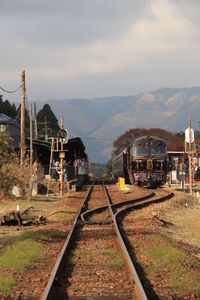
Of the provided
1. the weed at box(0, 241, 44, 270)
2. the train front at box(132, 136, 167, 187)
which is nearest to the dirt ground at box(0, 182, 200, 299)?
the weed at box(0, 241, 44, 270)

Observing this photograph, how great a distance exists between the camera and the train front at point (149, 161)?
31.7m

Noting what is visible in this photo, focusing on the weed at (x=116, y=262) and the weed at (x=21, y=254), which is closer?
the weed at (x=116, y=262)

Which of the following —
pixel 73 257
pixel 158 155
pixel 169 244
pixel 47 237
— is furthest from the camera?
pixel 158 155

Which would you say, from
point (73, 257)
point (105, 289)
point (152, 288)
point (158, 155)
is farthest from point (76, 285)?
point (158, 155)

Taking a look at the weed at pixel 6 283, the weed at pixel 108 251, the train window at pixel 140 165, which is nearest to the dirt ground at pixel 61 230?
the weed at pixel 6 283

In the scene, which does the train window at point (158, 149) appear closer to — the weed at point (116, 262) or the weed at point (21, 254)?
the weed at point (21, 254)

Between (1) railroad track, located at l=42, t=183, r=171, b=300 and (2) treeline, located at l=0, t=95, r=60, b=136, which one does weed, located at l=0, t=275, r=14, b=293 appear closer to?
(1) railroad track, located at l=42, t=183, r=171, b=300

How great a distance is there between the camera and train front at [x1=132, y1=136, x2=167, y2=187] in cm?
3173

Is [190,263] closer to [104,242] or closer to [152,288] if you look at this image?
[152,288]

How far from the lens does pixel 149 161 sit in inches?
1245

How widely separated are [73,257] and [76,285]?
225 cm

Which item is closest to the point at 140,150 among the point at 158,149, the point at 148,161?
the point at 148,161

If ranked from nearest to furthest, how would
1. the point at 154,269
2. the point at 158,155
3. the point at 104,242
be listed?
the point at 154,269 < the point at 104,242 < the point at 158,155

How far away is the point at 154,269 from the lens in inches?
316
